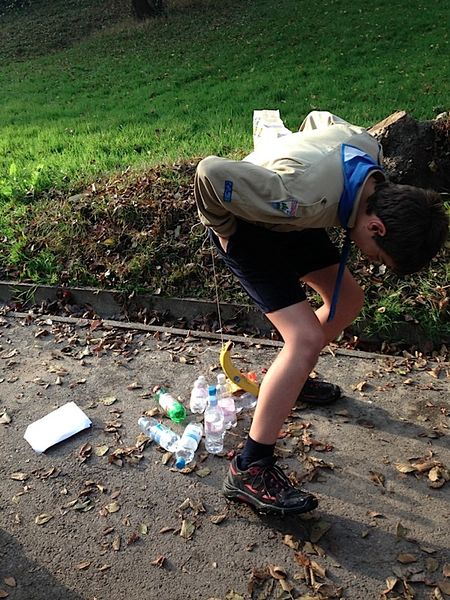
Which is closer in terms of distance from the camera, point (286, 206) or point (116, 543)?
point (286, 206)

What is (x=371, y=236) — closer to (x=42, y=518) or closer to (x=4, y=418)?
(x=42, y=518)

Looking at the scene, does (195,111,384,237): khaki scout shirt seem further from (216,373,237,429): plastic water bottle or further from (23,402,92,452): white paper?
(23,402,92,452): white paper

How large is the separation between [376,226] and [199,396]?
1697 millimetres

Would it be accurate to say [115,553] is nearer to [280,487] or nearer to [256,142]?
[280,487]

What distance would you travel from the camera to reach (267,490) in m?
2.88

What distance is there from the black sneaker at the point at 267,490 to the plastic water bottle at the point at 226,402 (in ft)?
1.97

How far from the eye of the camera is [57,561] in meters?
2.83

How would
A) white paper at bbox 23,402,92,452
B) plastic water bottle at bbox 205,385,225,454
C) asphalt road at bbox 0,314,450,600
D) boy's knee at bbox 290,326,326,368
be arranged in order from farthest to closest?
white paper at bbox 23,402,92,452
plastic water bottle at bbox 205,385,225,454
boy's knee at bbox 290,326,326,368
asphalt road at bbox 0,314,450,600

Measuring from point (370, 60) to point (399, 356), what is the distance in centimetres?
860

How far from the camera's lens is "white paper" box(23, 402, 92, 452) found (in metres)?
3.56

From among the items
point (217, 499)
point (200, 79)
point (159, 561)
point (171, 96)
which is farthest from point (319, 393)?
point (200, 79)

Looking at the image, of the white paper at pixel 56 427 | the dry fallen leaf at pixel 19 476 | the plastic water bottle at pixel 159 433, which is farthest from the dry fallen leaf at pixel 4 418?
the plastic water bottle at pixel 159 433

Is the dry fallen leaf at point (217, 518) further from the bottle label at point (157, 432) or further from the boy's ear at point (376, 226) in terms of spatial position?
the boy's ear at point (376, 226)

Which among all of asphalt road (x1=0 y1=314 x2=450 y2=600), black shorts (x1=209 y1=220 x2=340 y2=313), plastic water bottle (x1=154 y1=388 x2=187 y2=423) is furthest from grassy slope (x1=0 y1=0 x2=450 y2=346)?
black shorts (x1=209 y1=220 x2=340 y2=313)
